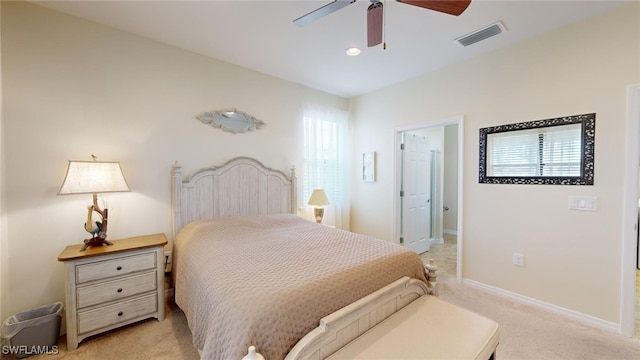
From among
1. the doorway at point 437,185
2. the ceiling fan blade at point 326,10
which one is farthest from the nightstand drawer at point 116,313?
the doorway at point 437,185

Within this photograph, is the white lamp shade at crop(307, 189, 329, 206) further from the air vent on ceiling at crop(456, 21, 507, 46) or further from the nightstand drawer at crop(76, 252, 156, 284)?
the air vent on ceiling at crop(456, 21, 507, 46)

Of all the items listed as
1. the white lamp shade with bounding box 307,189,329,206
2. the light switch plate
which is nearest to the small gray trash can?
the white lamp shade with bounding box 307,189,329,206

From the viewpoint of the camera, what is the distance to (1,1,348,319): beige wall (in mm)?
1973

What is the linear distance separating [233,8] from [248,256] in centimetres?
199

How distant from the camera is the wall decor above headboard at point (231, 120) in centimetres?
289

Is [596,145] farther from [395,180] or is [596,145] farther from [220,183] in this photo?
[220,183]

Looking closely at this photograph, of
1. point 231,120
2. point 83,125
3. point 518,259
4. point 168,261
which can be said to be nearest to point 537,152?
point 518,259

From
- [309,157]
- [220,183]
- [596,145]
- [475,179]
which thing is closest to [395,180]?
[475,179]

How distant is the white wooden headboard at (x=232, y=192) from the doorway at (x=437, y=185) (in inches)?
64.0

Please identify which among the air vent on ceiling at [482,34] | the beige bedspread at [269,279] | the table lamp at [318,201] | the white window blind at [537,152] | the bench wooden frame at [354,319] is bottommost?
the bench wooden frame at [354,319]

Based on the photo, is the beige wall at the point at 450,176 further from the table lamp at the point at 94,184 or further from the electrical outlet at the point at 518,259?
the table lamp at the point at 94,184

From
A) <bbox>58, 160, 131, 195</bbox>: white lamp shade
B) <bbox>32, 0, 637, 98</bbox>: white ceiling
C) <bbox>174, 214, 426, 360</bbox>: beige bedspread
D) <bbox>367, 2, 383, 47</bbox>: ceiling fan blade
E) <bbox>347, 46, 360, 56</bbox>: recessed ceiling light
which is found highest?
<bbox>32, 0, 637, 98</bbox>: white ceiling

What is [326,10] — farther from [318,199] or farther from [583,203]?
[583,203]

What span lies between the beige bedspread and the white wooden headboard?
37 cm
